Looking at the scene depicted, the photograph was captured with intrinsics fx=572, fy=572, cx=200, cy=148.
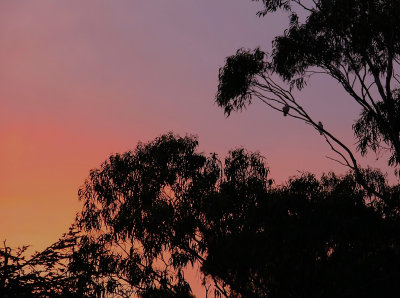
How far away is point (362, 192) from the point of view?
16.1 meters

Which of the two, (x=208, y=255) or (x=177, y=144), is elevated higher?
(x=177, y=144)

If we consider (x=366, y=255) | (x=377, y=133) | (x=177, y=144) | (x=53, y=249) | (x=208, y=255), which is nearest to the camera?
(x=53, y=249)

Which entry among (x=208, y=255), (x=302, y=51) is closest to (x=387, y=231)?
(x=208, y=255)

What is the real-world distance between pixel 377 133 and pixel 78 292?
15453mm

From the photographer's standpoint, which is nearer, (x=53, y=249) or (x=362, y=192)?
(x=53, y=249)

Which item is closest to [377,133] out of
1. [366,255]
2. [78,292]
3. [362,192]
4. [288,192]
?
[362,192]

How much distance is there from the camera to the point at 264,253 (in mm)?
13969

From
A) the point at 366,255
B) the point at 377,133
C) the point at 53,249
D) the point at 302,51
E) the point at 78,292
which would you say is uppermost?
the point at 302,51

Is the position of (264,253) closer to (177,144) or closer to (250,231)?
(250,231)

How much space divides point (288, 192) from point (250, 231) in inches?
59.0

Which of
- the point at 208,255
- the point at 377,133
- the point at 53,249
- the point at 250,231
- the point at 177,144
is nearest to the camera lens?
the point at 53,249

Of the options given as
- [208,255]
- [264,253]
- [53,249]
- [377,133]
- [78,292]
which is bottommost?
[78,292]

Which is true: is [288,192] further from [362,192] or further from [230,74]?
[230,74]

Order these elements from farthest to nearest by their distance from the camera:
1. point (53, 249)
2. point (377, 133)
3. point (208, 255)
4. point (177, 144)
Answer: point (377, 133) < point (177, 144) < point (208, 255) < point (53, 249)
